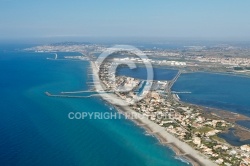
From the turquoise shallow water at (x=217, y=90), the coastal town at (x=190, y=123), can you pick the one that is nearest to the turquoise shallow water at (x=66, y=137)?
the coastal town at (x=190, y=123)

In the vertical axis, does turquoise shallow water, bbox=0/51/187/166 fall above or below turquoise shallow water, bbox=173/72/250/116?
below

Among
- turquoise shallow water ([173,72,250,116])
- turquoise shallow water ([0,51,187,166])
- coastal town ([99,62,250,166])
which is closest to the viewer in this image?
turquoise shallow water ([0,51,187,166])

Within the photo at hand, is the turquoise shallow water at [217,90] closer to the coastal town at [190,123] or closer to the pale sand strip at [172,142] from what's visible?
the coastal town at [190,123]

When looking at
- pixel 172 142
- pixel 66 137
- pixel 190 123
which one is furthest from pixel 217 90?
pixel 66 137

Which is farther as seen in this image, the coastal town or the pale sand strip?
the coastal town

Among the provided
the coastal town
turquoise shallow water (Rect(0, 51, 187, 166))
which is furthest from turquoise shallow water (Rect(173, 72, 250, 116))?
turquoise shallow water (Rect(0, 51, 187, 166))

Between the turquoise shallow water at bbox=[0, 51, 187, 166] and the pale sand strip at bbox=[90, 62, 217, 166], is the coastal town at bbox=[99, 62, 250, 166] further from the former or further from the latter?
the turquoise shallow water at bbox=[0, 51, 187, 166]

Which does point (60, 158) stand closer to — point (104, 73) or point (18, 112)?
point (18, 112)

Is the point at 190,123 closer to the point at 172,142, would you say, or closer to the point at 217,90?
the point at 172,142

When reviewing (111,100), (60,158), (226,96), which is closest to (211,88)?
(226,96)
